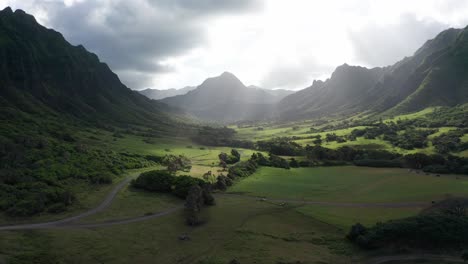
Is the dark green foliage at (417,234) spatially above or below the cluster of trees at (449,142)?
below

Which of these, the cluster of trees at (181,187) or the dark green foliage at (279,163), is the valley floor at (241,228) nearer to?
the cluster of trees at (181,187)

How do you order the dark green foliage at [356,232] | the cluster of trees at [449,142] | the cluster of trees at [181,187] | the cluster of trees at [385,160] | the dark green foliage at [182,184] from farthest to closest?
the cluster of trees at [449,142]
the cluster of trees at [385,160]
the dark green foliage at [182,184]
the cluster of trees at [181,187]
the dark green foliage at [356,232]

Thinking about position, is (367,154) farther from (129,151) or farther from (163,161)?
(129,151)

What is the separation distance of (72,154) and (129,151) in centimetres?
3430

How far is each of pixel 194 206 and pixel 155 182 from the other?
24.1 m

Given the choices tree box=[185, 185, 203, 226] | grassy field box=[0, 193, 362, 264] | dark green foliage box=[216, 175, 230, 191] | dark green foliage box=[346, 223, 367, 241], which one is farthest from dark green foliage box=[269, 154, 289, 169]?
dark green foliage box=[346, 223, 367, 241]

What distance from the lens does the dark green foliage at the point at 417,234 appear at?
58.1 metres

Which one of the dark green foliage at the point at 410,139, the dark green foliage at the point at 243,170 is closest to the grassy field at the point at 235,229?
the dark green foliage at the point at 243,170

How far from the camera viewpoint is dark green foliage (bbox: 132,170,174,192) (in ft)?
298

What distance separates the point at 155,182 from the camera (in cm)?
9169

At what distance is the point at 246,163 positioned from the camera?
135m

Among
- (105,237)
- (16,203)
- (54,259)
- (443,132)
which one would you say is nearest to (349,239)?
(105,237)

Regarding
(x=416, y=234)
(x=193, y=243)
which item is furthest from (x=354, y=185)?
(x=193, y=243)

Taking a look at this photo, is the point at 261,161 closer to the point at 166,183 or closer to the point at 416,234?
the point at 166,183
